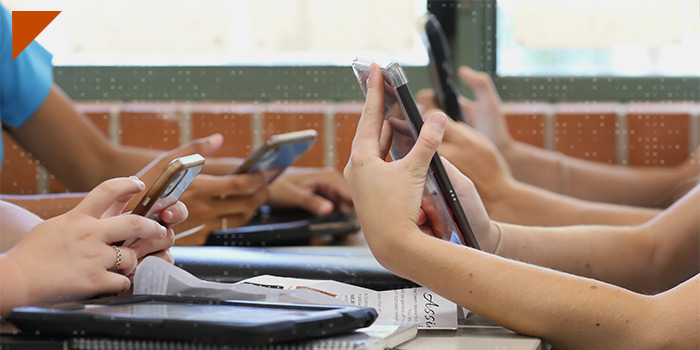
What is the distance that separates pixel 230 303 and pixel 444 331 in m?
0.15

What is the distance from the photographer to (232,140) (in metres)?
1.46

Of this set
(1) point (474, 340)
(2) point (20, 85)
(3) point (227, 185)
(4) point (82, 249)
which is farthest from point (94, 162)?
(1) point (474, 340)

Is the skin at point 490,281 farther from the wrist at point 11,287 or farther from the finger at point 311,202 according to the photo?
the finger at point 311,202

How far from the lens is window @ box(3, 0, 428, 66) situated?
1.56 meters

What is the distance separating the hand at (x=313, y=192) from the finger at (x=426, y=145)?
2.05 feet

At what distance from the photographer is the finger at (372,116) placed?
54cm

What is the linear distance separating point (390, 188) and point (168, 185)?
0.15 m

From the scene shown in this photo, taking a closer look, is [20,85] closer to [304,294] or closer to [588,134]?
[304,294]

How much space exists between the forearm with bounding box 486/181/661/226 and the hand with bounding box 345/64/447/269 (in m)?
0.44

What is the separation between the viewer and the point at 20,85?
1165 millimetres

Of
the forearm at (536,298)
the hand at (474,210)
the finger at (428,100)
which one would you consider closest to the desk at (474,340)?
the forearm at (536,298)

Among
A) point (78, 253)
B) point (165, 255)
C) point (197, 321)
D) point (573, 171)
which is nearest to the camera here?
point (197, 321)

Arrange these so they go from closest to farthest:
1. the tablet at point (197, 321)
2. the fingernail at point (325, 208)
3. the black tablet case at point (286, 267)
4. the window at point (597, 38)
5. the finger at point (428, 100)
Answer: the tablet at point (197, 321)
the black tablet case at point (286, 267)
the fingernail at point (325, 208)
the finger at point (428, 100)
the window at point (597, 38)

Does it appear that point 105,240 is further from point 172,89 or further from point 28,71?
point 172,89
